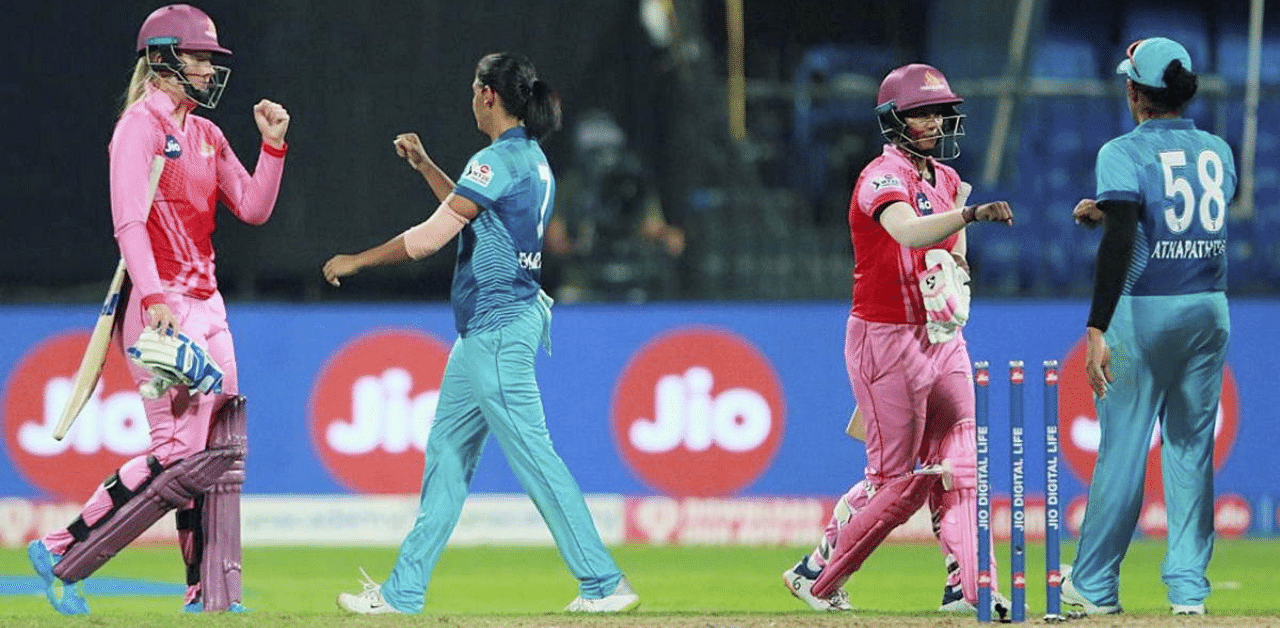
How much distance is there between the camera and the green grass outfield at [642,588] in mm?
7270

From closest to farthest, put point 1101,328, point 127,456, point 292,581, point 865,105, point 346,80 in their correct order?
point 1101,328
point 292,581
point 127,456
point 346,80
point 865,105

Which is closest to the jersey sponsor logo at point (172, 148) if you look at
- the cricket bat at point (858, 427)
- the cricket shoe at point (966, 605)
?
the cricket bat at point (858, 427)

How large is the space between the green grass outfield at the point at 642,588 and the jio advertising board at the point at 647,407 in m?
Result: 0.35

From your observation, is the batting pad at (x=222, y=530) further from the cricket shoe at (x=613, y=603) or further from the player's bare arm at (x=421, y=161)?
the cricket shoe at (x=613, y=603)

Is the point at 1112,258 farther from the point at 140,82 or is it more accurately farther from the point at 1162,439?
the point at 140,82

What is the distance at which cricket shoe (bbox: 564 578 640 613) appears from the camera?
7723 millimetres

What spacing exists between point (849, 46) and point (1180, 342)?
6.94m

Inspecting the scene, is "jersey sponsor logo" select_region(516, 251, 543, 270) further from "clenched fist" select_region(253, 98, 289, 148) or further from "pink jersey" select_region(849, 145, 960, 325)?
"pink jersey" select_region(849, 145, 960, 325)

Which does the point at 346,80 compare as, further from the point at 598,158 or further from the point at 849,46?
the point at 849,46

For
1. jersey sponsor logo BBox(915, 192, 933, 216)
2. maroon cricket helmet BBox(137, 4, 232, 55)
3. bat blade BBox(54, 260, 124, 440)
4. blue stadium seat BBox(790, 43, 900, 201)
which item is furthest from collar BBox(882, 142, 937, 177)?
blue stadium seat BBox(790, 43, 900, 201)

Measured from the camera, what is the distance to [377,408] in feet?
38.9

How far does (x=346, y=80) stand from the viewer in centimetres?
1301

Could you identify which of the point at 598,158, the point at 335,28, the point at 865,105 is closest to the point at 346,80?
the point at 335,28

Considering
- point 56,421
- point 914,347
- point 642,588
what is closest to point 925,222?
point 914,347
